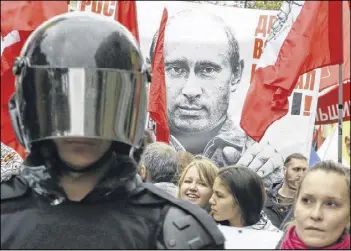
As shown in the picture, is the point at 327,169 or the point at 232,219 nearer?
the point at 327,169

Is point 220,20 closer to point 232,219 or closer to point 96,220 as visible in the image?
point 232,219

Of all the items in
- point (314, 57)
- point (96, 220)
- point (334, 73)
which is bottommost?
point (334, 73)

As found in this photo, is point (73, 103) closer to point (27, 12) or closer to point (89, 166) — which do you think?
point (89, 166)

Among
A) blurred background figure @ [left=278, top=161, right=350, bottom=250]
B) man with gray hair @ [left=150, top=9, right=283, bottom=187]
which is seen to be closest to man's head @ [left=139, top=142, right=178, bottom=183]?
blurred background figure @ [left=278, top=161, right=350, bottom=250]

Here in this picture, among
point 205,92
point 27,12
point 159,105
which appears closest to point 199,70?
point 205,92

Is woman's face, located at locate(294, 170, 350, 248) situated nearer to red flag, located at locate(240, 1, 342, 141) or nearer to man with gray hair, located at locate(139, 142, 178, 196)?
man with gray hair, located at locate(139, 142, 178, 196)

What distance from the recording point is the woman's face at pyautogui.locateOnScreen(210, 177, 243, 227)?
15.7 feet

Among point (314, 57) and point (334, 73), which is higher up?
point (314, 57)

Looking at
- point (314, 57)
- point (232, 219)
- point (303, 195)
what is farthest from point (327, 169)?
point (314, 57)

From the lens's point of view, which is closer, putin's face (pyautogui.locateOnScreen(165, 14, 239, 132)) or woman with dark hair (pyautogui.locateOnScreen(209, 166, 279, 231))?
woman with dark hair (pyautogui.locateOnScreen(209, 166, 279, 231))

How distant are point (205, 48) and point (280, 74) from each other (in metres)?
2.28

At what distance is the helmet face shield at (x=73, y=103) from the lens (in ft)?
7.50

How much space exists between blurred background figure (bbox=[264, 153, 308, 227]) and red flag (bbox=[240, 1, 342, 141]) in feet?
1.51

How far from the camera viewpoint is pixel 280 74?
7.30 m
